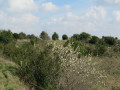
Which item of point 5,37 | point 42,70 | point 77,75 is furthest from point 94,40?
point 42,70

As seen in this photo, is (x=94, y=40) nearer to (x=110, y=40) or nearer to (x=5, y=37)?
(x=110, y=40)

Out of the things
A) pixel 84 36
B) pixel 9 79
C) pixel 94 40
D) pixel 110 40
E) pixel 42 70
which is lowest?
pixel 9 79

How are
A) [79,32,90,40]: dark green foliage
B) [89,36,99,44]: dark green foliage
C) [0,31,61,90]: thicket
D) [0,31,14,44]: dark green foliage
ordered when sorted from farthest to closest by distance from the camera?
[79,32,90,40]: dark green foliage → [89,36,99,44]: dark green foliage → [0,31,14,44]: dark green foliage → [0,31,61,90]: thicket

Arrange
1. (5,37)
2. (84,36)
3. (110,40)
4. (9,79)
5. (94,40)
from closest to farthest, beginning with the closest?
(9,79), (5,37), (110,40), (94,40), (84,36)

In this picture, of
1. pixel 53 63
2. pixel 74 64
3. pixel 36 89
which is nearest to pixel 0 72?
pixel 36 89

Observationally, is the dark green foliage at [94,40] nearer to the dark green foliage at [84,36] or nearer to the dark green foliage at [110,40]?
the dark green foliage at [84,36]

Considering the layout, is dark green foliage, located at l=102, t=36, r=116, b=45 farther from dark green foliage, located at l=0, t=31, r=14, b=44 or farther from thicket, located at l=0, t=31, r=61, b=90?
thicket, located at l=0, t=31, r=61, b=90

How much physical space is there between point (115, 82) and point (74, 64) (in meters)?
5.20

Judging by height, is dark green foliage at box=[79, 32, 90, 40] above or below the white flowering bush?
above

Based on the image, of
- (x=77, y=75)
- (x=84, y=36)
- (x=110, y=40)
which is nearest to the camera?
(x=77, y=75)

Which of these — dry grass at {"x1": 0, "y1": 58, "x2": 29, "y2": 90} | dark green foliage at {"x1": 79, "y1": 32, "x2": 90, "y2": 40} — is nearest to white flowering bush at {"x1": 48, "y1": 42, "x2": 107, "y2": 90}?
dry grass at {"x1": 0, "y1": 58, "x2": 29, "y2": 90}

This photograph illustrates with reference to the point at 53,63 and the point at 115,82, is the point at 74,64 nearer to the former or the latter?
the point at 53,63

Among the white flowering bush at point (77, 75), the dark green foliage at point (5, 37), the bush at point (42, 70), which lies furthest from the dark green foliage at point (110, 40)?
the bush at point (42, 70)

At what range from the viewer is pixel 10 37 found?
20922 mm
